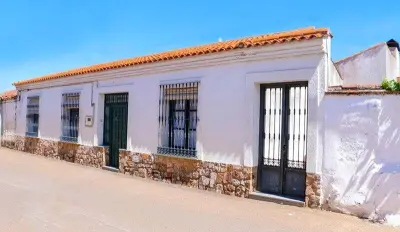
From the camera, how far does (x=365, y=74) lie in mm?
10594

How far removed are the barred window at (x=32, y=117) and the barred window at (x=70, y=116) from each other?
2879 millimetres

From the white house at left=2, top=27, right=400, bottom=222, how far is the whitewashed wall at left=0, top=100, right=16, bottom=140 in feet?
26.7

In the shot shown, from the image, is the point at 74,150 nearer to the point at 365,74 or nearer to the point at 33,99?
the point at 33,99

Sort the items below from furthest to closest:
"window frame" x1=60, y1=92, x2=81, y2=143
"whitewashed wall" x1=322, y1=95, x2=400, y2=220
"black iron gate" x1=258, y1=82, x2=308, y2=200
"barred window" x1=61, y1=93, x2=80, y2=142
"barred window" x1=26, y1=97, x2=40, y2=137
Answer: "barred window" x1=26, y1=97, x2=40, y2=137 → "barred window" x1=61, y1=93, x2=80, y2=142 → "window frame" x1=60, y1=92, x2=81, y2=143 → "black iron gate" x1=258, y1=82, x2=308, y2=200 → "whitewashed wall" x1=322, y1=95, x2=400, y2=220

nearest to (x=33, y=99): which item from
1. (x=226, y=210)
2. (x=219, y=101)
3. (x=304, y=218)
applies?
(x=219, y=101)

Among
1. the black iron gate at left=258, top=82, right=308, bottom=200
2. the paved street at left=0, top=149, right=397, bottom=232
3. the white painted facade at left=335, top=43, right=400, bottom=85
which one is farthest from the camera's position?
the white painted facade at left=335, top=43, right=400, bottom=85

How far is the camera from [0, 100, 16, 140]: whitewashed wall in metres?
17.8

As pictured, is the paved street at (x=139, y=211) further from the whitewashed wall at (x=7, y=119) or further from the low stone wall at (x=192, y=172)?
the whitewashed wall at (x=7, y=119)

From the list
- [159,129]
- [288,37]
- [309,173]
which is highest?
[288,37]

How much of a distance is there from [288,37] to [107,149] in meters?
7.00

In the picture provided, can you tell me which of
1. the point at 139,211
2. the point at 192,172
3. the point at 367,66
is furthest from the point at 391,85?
the point at 367,66

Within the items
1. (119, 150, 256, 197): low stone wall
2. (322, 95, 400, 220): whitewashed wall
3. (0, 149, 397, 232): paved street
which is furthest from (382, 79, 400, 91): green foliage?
(119, 150, 256, 197): low stone wall

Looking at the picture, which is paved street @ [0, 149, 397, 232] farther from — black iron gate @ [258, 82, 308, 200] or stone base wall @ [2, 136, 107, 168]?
stone base wall @ [2, 136, 107, 168]

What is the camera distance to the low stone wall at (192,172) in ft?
23.6
